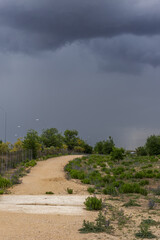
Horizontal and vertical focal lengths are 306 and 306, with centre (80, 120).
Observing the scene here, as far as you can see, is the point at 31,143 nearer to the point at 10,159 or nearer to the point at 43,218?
the point at 10,159

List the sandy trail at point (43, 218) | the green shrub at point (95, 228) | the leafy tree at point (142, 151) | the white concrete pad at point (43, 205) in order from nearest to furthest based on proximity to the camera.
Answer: the sandy trail at point (43, 218), the green shrub at point (95, 228), the white concrete pad at point (43, 205), the leafy tree at point (142, 151)

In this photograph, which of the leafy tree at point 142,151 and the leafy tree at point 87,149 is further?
the leafy tree at point 87,149

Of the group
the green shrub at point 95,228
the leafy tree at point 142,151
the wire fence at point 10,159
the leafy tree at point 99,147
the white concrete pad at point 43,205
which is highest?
the leafy tree at point 99,147

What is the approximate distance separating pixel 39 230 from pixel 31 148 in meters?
36.1

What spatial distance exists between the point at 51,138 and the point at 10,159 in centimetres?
3910

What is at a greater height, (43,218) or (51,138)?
(51,138)

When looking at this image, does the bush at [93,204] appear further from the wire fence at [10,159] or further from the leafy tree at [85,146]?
the leafy tree at [85,146]

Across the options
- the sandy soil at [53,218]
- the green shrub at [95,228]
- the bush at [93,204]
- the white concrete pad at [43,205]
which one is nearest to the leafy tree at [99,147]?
the sandy soil at [53,218]

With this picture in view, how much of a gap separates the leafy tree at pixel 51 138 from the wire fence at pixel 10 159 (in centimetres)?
2864

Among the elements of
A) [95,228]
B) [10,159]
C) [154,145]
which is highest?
[154,145]

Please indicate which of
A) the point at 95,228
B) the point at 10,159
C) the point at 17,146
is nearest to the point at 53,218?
the point at 95,228

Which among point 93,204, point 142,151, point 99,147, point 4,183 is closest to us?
point 93,204

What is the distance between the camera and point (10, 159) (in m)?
29.8

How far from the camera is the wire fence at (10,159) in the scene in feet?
88.1
